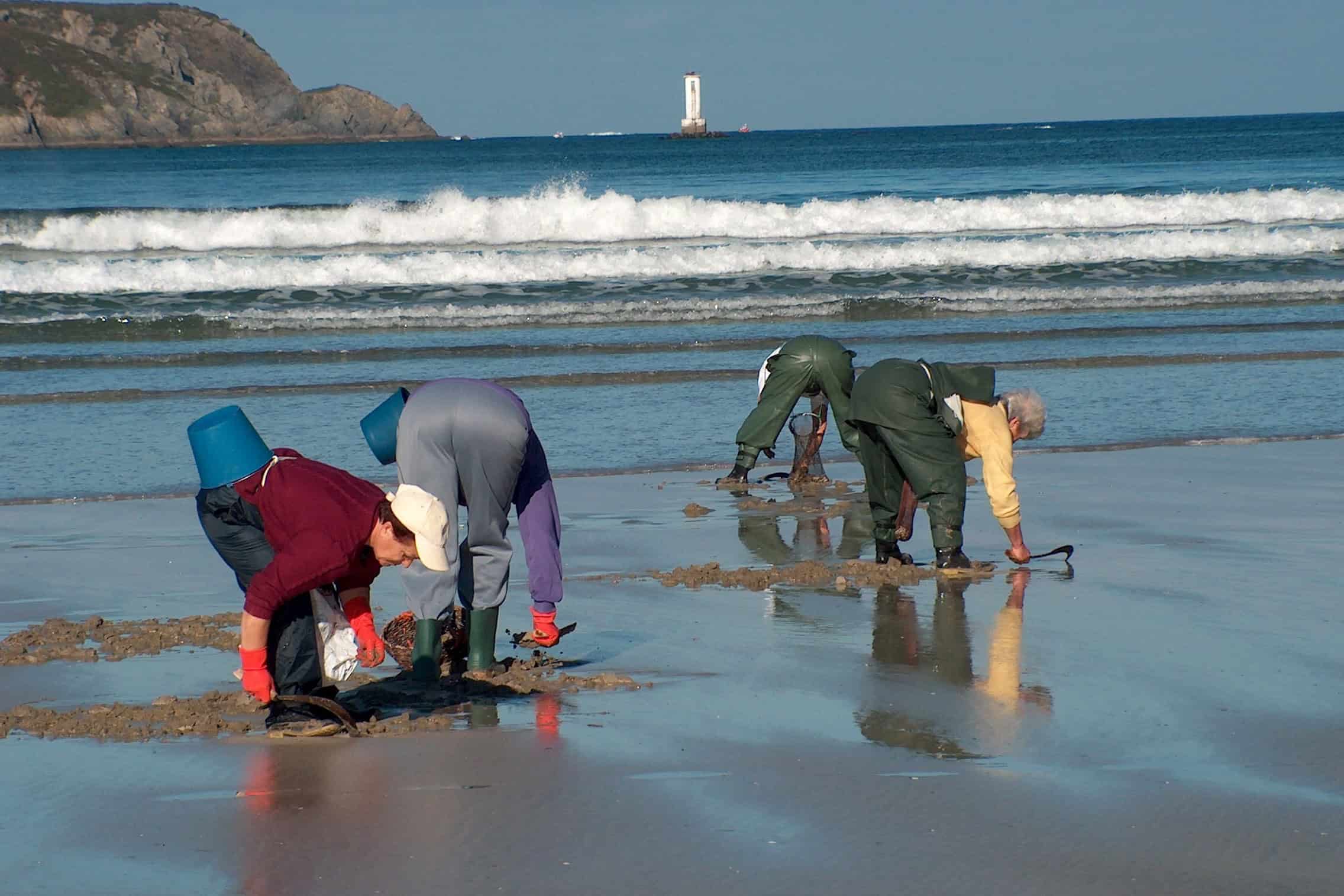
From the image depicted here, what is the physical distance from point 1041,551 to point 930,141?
91.5 m

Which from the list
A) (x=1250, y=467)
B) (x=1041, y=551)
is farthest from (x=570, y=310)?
(x=1041, y=551)

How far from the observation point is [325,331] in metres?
18.7

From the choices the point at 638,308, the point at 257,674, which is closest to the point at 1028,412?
the point at 257,674

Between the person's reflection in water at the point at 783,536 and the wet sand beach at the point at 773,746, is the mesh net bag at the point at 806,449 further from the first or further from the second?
the wet sand beach at the point at 773,746

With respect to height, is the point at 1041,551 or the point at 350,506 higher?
the point at 350,506

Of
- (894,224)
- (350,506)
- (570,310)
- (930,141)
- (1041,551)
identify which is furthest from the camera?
(930,141)

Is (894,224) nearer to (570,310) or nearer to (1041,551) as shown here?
(570,310)

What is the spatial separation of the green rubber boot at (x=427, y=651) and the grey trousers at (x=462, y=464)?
4 cm

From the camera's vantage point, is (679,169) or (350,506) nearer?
(350,506)

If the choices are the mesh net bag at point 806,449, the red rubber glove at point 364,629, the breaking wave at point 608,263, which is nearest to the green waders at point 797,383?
the mesh net bag at point 806,449

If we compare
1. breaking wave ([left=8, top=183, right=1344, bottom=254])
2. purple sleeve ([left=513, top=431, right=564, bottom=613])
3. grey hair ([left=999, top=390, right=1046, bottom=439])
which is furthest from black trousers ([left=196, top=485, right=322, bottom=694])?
breaking wave ([left=8, top=183, right=1344, bottom=254])

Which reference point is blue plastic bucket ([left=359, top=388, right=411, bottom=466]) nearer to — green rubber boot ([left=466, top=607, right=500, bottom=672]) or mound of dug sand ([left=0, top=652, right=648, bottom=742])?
green rubber boot ([left=466, top=607, right=500, bottom=672])

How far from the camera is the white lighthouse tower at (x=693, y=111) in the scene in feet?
431

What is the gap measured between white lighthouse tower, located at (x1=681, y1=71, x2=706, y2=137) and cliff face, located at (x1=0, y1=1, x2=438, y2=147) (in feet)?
119
